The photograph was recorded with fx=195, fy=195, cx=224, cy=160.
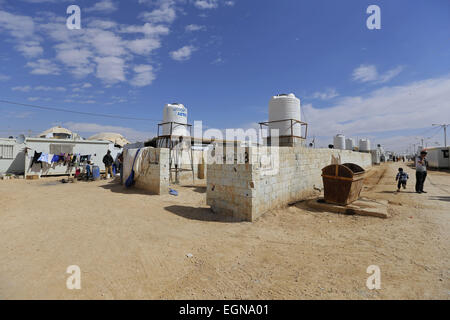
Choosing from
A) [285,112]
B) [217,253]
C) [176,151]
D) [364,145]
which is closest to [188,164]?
[176,151]

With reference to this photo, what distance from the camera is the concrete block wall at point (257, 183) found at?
562 centimetres

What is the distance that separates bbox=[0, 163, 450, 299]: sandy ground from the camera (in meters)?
2.65

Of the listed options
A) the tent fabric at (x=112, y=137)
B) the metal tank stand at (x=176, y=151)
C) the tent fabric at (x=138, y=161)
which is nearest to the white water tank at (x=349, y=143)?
the metal tank stand at (x=176, y=151)

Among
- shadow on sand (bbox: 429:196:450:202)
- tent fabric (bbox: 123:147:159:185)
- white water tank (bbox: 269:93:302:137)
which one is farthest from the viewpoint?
white water tank (bbox: 269:93:302:137)

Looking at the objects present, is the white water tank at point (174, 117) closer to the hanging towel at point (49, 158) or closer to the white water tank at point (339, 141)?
the hanging towel at point (49, 158)

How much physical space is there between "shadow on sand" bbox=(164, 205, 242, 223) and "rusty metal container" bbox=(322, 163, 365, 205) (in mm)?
3833

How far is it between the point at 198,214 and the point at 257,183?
7.29ft

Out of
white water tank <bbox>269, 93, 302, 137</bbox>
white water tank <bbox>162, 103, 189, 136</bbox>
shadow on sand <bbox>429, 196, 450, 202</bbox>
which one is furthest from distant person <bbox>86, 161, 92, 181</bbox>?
shadow on sand <bbox>429, 196, 450, 202</bbox>

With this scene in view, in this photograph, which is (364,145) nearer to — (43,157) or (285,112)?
(285,112)

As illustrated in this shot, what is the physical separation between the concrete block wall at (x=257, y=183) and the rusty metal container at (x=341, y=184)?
1188 millimetres

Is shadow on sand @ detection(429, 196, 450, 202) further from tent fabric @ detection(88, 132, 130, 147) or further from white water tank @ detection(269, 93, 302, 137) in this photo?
tent fabric @ detection(88, 132, 130, 147)
